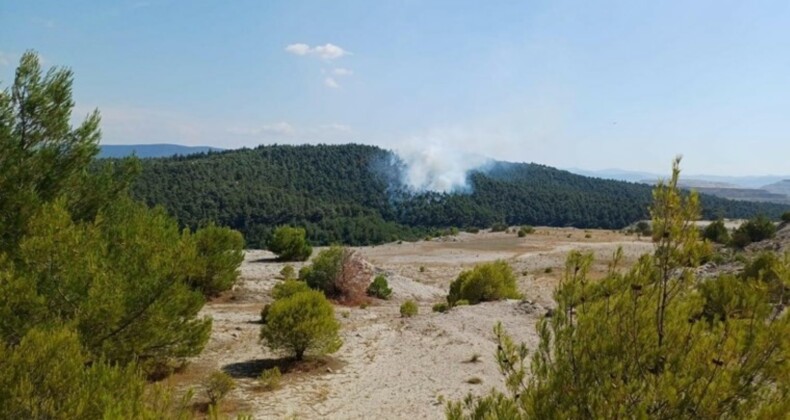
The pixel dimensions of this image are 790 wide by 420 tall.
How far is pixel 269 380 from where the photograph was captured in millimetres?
11188

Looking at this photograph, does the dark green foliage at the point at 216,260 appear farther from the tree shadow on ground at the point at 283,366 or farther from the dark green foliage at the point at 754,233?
the dark green foliage at the point at 754,233

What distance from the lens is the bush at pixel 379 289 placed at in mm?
25109

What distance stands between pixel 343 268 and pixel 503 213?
257 ft

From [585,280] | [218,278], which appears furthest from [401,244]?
[585,280]

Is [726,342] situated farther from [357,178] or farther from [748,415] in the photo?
[357,178]

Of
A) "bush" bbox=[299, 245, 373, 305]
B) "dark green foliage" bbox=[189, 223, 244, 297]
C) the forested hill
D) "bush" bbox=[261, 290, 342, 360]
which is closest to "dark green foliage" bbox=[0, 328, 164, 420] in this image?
"bush" bbox=[261, 290, 342, 360]

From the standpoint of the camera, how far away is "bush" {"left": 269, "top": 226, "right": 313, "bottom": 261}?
107 feet

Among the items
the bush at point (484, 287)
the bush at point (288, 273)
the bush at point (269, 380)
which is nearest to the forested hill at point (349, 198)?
the bush at point (288, 273)

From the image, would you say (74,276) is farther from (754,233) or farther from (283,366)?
(754,233)

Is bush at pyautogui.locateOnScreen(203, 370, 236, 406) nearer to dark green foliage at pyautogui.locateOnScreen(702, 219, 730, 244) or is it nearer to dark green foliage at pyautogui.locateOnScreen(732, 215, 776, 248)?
dark green foliage at pyautogui.locateOnScreen(732, 215, 776, 248)

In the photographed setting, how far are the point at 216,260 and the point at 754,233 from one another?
113 ft

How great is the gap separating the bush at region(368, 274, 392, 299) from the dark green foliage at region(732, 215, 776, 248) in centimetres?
2518

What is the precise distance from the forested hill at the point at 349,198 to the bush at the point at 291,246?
37.0 m

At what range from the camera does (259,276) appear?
26125 millimetres
